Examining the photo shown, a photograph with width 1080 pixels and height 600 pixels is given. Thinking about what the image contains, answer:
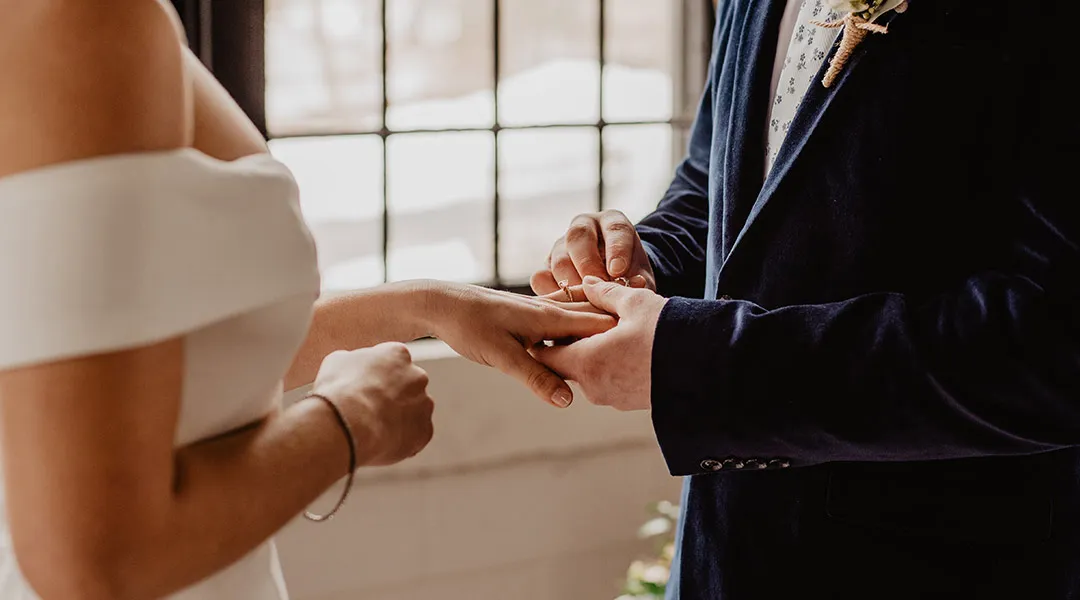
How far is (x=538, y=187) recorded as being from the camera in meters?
2.90

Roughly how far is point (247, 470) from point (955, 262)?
0.83m

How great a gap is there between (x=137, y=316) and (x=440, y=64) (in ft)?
6.34

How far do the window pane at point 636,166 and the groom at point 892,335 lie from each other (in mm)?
1490

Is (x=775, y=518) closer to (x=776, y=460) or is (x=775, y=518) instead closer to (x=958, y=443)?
(x=776, y=460)

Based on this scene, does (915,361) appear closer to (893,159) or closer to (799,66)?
(893,159)

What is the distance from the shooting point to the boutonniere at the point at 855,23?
132cm

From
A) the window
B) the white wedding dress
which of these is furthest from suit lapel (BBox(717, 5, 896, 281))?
the window

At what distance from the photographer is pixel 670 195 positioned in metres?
1.95

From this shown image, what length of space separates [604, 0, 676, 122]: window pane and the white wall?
79cm

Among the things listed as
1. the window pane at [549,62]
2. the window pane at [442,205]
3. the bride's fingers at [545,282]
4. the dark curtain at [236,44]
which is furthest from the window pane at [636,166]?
the bride's fingers at [545,282]

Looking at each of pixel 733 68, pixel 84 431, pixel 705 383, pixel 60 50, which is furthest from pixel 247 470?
pixel 733 68

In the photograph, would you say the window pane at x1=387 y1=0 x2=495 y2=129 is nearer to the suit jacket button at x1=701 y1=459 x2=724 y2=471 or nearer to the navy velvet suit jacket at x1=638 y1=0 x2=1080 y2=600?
the navy velvet suit jacket at x1=638 y1=0 x2=1080 y2=600

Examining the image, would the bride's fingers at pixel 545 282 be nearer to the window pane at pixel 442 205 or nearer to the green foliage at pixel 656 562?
the green foliage at pixel 656 562

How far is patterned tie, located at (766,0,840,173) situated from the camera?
1456mm
